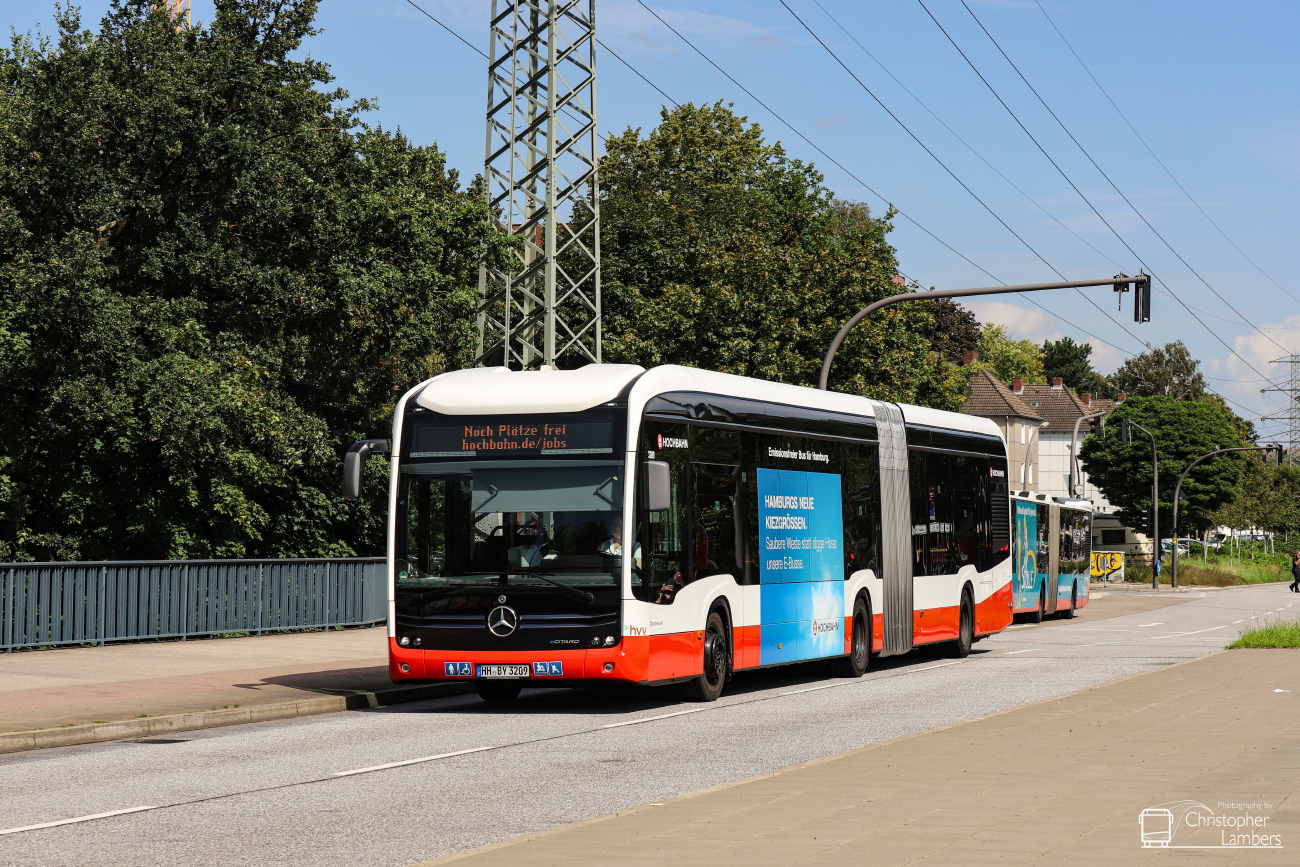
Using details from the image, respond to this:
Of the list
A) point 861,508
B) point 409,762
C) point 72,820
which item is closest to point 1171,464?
point 861,508

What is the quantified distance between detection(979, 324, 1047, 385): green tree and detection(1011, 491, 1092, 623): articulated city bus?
80.7m

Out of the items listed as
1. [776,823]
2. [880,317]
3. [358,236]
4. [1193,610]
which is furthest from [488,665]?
[1193,610]

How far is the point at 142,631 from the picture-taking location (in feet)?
74.7

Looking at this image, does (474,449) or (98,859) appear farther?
(474,449)

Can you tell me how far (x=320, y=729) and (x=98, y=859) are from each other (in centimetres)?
629

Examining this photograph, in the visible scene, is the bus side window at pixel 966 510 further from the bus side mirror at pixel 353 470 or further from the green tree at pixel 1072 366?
the green tree at pixel 1072 366

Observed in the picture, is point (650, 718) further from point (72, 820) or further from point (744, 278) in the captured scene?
point (744, 278)

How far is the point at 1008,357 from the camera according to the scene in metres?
126

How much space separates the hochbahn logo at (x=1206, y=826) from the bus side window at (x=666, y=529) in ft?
22.7

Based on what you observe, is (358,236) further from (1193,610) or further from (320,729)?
(1193,610)

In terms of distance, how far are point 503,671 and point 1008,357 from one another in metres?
116

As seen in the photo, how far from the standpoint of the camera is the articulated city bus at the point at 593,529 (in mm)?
14250

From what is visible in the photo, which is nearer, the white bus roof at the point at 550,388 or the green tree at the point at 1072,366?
the white bus roof at the point at 550,388

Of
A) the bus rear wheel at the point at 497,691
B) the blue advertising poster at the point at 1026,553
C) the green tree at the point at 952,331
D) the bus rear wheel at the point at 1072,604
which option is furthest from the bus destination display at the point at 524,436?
the green tree at the point at 952,331
